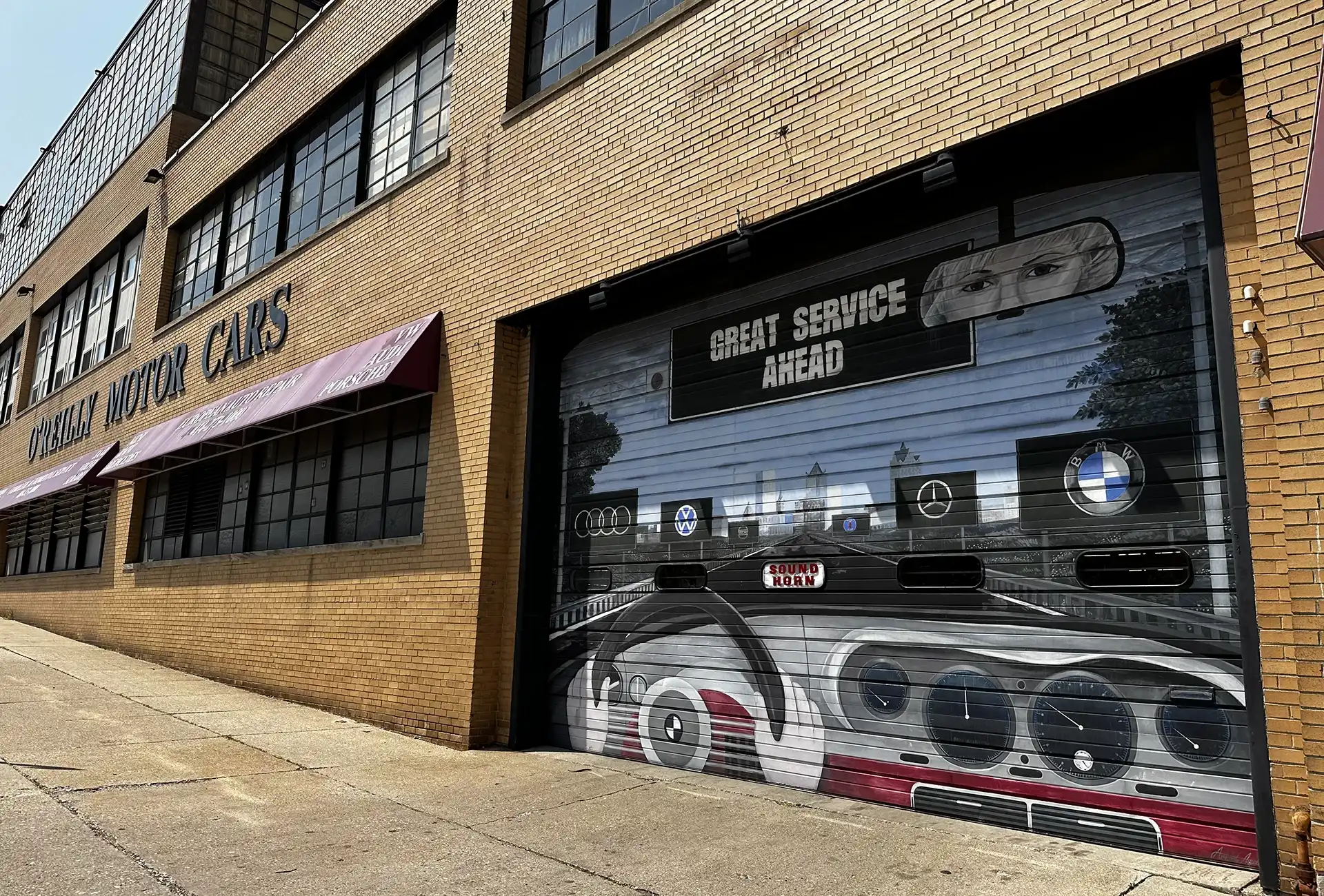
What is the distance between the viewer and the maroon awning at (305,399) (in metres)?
9.28

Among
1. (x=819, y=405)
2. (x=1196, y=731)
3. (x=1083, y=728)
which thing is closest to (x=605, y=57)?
(x=819, y=405)

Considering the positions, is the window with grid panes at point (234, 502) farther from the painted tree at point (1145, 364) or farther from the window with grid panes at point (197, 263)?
→ the painted tree at point (1145, 364)

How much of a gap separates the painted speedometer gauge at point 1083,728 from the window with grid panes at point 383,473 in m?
6.63

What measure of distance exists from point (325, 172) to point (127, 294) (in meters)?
8.69

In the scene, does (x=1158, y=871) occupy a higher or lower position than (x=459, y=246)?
lower

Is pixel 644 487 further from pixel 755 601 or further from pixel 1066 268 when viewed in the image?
pixel 1066 268

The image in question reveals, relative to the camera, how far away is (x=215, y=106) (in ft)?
60.1

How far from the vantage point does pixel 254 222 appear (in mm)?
14266

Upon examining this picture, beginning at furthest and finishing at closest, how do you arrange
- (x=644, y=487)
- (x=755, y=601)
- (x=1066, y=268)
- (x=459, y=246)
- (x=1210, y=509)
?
1. (x=459, y=246)
2. (x=644, y=487)
3. (x=755, y=601)
4. (x=1066, y=268)
5. (x=1210, y=509)

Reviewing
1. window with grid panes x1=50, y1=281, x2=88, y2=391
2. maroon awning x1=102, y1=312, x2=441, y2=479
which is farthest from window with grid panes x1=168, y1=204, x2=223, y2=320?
window with grid panes x1=50, y1=281, x2=88, y2=391

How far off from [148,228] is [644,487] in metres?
14.5

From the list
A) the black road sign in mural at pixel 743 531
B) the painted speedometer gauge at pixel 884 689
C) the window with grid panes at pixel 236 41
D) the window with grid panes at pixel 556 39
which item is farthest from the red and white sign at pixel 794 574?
the window with grid panes at pixel 236 41

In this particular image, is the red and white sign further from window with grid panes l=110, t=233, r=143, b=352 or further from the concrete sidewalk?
window with grid panes l=110, t=233, r=143, b=352

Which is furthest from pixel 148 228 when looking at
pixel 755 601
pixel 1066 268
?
pixel 1066 268
